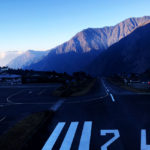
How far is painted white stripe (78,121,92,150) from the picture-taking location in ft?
31.4

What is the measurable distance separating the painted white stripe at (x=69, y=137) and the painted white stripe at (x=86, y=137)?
599mm

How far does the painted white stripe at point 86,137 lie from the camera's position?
9.58m

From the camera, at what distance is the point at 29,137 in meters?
10.8

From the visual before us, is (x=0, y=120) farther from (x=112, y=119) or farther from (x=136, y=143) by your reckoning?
(x=136, y=143)

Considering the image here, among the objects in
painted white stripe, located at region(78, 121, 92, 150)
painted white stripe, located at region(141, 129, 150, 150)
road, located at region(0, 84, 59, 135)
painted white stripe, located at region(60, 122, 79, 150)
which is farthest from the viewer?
road, located at region(0, 84, 59, 135)

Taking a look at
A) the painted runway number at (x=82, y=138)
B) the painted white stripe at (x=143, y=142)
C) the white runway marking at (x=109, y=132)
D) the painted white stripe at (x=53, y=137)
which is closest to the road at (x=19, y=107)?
the painted white stripe at (x=53, y=137)

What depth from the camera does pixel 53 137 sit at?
11.0 meters

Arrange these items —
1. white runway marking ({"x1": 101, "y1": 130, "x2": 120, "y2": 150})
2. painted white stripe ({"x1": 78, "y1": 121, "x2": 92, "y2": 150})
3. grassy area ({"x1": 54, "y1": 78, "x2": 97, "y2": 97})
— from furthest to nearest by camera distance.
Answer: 1. grassy area ({"x1": 54, "y1": 78, "x2": 97, "y2": 97})
2. painted white stripe ({"x1": 78, "y1": 121, "x2": 92, "y2": 150})
3. white runway marking ({"x1": 101, "y1": 130, "x2": 120, "y2": 150})

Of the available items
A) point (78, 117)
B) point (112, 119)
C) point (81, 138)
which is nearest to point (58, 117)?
point (78, 117)

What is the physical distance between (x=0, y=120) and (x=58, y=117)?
490 centimetres

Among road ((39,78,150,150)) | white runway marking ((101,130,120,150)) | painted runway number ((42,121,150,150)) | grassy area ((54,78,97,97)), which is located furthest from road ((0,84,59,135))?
white runway marking ((101,130,120,150))

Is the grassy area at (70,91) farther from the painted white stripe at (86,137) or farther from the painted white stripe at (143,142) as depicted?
the painted white stripe at (143,142)

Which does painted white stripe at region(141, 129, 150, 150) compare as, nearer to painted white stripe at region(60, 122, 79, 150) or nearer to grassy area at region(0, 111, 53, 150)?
painted white stripe at region(60, 122, 79, 150)

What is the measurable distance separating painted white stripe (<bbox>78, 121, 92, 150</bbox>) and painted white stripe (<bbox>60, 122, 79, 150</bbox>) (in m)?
0.60
